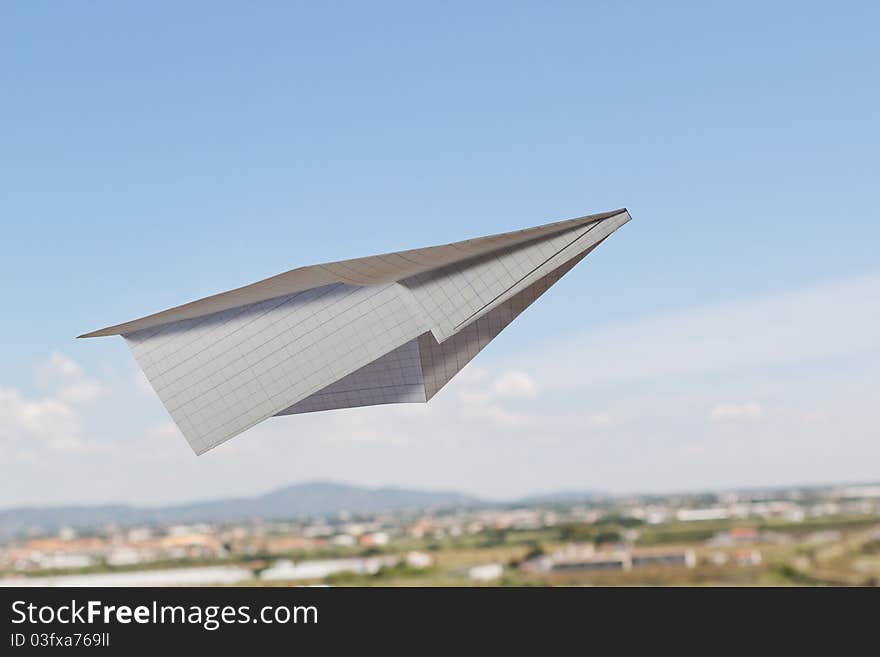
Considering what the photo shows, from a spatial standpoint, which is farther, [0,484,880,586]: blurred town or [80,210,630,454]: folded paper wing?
[0,484,880,586]: blurred town

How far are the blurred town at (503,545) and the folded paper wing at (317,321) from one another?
2692 mm

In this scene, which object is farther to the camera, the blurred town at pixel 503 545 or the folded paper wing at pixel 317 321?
the blurred town at pixel 503 545

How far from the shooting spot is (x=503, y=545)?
9844 millimetres

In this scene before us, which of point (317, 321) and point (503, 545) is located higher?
point (317, 321)

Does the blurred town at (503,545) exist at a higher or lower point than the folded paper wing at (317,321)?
lower

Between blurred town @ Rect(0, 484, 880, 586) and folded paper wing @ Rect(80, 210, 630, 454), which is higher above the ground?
folded paper wing @ Rect(80, 210, 630, 454)

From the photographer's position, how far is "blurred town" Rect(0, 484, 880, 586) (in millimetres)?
7094

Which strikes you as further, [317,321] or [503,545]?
[503,545]

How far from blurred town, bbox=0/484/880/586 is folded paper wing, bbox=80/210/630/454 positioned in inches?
106

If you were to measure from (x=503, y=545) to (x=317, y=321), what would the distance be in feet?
22.9

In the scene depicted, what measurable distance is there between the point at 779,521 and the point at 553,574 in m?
2.87

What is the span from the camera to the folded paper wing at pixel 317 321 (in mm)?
3285

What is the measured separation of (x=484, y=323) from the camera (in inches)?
148
